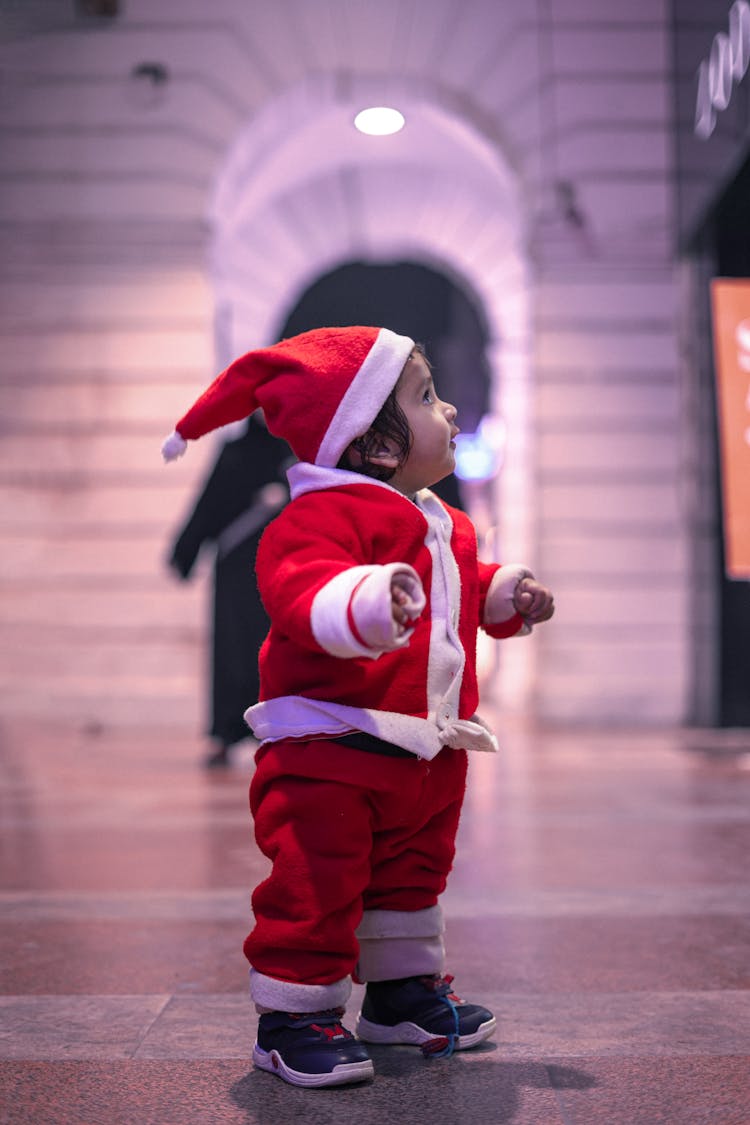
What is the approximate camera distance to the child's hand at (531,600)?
210 cm

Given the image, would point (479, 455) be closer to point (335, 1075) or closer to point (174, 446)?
point (174, 446)

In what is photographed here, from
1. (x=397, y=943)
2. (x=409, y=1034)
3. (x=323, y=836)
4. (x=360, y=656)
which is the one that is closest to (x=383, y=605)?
(x=360, y=656)

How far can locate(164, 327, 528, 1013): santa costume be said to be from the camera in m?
1.82

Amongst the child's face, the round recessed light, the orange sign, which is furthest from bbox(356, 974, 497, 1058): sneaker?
the round recessed light

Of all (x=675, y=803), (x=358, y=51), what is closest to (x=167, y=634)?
(x=358, y=51)

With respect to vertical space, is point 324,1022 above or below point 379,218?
below

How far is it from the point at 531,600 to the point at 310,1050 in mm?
764

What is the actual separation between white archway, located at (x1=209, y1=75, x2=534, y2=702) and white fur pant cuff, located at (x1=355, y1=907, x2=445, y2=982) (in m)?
8.35

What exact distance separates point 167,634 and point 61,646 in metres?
0.84

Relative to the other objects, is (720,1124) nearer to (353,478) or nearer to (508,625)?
(508,625)

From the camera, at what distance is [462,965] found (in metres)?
2.50

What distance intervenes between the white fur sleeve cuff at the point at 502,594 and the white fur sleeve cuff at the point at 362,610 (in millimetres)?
415

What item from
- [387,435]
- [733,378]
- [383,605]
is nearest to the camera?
[383,605]

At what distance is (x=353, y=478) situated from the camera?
1957 millimetres
